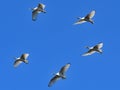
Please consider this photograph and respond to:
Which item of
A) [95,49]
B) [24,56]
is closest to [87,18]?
[95,49]

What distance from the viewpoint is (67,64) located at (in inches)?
4242

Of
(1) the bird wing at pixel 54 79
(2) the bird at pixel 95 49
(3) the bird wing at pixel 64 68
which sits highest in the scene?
(2) the bird at pixel 95 49

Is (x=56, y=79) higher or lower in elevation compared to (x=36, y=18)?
lower

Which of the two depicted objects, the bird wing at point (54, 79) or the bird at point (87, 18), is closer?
the bird wing at point (54, 79)

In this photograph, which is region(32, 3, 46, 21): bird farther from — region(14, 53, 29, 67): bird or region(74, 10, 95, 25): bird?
region(14, 53, 29, 67): bird

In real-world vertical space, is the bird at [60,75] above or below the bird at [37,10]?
below

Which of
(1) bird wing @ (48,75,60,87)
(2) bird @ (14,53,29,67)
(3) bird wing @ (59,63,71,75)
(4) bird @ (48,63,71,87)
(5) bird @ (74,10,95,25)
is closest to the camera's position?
(3) bird wing @ (59,63,71,75)

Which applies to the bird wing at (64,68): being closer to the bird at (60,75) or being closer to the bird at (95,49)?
the bird at (60,75)

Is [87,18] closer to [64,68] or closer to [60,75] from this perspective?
[64,68]

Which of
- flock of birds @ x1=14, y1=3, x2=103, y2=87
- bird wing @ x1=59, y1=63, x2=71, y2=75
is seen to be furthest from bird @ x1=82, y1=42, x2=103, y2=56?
bird wing @ x1=59, y1=63, x2=71, y2=75

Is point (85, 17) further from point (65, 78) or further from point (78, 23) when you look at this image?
point (65, 78)

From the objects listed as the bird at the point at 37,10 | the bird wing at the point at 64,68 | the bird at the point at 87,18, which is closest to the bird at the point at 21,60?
the bird at the point at 37,10

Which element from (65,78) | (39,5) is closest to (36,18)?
(39,5)

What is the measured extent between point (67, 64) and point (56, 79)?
2.13 m
